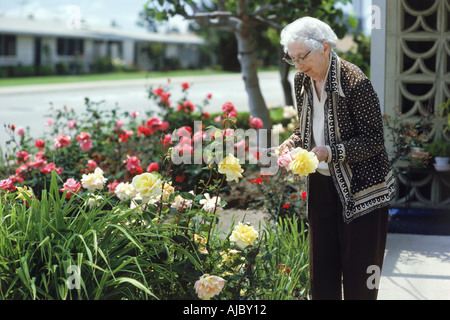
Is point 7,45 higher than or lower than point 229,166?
higher

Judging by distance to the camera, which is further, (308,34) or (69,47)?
(69,47)

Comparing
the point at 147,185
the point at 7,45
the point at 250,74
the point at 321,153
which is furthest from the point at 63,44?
the point at 321,153

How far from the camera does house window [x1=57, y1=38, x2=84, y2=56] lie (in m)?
43.7

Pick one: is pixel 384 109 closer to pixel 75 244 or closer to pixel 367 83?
pixel 367 83

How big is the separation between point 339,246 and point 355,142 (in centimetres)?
57

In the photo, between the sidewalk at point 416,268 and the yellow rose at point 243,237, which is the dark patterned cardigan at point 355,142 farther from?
the sidewalk at point 416,268

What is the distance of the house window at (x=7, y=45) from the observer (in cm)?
3941

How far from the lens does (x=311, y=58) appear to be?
9.59 ft

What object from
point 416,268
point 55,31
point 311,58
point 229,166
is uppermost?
point 55,31

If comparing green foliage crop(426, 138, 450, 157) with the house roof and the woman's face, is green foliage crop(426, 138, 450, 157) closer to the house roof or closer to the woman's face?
the woman's face

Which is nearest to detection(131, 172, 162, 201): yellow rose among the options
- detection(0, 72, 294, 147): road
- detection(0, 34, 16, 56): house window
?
detection(0, 72, 294, 147): road

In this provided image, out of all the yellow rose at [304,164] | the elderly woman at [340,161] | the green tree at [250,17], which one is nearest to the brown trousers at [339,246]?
the elderly woman at [340,161]

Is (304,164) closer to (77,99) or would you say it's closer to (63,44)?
(77,99)
